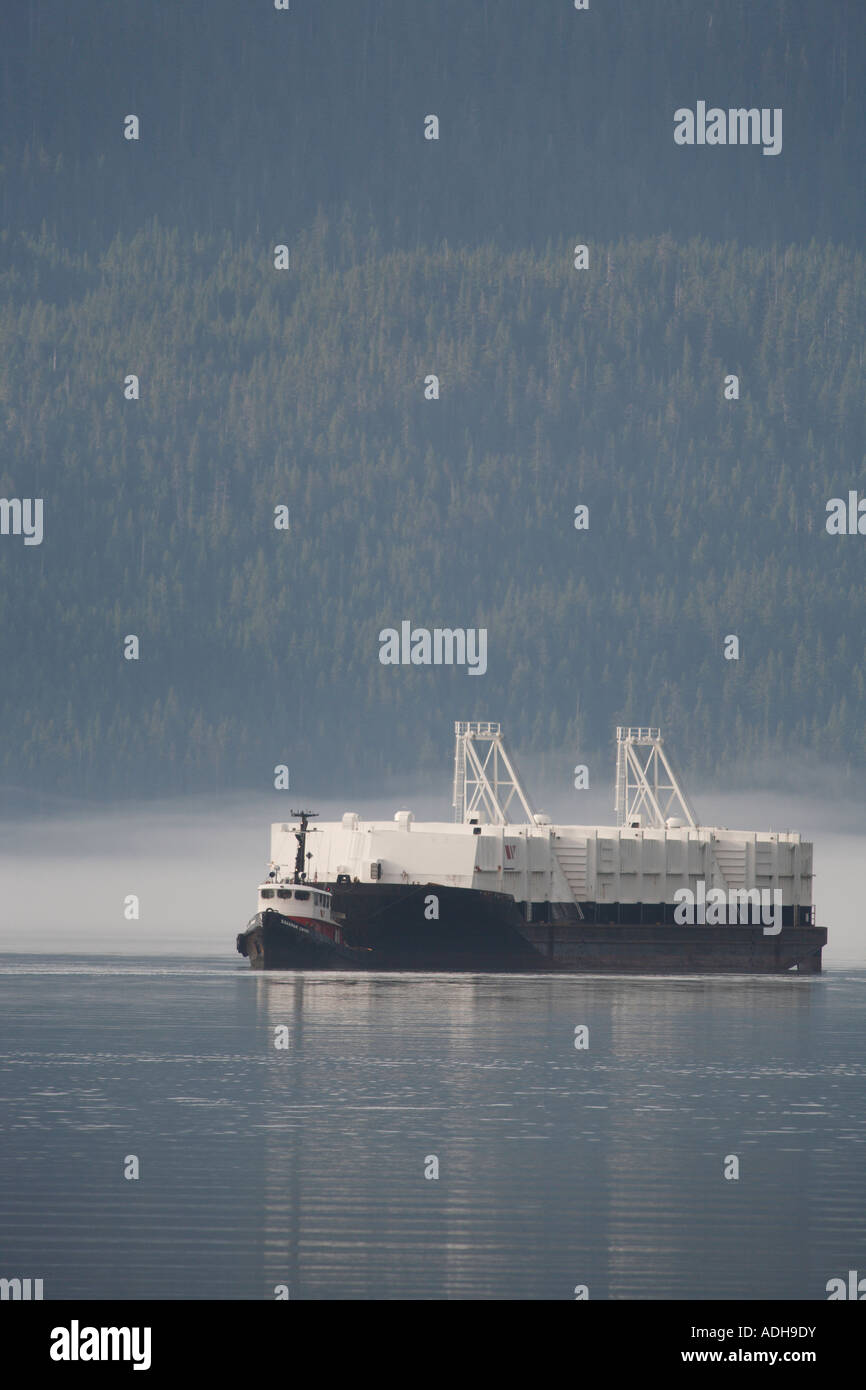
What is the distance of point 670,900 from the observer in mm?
136875

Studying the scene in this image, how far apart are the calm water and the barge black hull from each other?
36.9m

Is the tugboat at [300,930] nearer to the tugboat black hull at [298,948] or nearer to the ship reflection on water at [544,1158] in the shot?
the tugboat black hull at [298,948]

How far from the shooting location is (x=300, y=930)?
12006cm

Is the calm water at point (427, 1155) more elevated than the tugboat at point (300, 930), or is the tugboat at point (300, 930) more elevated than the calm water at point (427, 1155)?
the tugboat at point (300, 930)

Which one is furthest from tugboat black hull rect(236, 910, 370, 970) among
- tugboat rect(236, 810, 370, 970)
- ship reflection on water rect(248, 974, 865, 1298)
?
ship reflection on water rect(248, 974, 865, 1298)

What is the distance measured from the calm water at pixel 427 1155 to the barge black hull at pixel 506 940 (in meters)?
36.9

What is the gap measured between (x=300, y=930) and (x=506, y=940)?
51.1 feet

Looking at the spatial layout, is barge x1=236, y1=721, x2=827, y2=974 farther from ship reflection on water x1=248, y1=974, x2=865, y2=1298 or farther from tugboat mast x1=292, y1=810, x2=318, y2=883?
ship reflection on water x1=248, y1=974, x2=865, y2=1298

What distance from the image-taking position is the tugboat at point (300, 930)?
120 metres

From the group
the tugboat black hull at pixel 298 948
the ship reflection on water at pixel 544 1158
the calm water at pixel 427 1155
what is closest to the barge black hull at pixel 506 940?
the tugboat black hull at pixel 298 948

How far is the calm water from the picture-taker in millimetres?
28766

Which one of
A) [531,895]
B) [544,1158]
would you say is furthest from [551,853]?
[544,1158]

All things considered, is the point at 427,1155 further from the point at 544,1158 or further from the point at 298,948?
the point at 298,948
